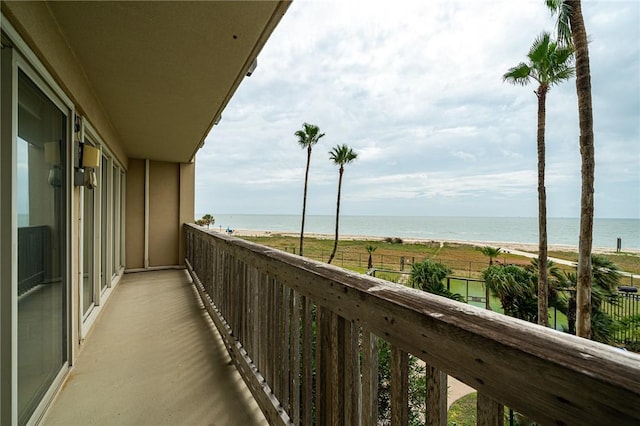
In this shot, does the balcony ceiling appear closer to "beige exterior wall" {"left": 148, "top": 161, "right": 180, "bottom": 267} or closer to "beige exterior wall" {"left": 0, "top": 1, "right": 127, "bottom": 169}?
"beige exterior wall" {"left": 0, "top": 1, "right": 127, "bottom": 169}

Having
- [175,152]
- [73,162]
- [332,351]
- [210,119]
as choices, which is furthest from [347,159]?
[332,351]

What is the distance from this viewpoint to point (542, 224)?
781 centimetres

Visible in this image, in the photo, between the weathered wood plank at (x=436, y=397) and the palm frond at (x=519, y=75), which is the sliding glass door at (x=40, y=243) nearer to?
the weathered wood plank at (x=436, y=397)

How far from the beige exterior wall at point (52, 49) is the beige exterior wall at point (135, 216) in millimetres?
3420

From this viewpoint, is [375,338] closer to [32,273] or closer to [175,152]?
[32,273]

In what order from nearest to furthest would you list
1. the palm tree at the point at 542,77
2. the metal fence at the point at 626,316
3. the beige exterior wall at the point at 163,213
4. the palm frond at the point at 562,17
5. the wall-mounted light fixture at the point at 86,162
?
1. the wall-mounted light fixture at the point at 86,162
2. the palm frond at the point at 562,17
3. the beige exterior wall at the point at 163,213
4. the palm tree at the point at 542,77
5. the metal fence at the point at 626,316

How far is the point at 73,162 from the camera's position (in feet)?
8.05

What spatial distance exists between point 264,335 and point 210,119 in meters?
3.02

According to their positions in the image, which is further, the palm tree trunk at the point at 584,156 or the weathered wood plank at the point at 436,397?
the palm tree trunk at the point at 584,156

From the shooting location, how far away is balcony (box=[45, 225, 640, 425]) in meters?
0.50

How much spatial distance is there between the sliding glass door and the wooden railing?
1189 mm

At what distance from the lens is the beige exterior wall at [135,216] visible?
20.6 ft

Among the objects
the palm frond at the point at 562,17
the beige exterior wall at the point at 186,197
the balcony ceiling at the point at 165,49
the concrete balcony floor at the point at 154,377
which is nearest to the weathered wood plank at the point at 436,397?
the concrete balcony floor at the point at 154,377

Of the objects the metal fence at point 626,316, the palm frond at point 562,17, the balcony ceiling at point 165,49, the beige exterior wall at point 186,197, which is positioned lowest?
the metal fence at point 626,316
